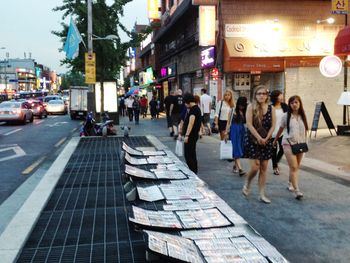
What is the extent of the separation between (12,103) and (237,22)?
16.7 metres

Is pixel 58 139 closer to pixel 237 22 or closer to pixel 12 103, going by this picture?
pixel 237 22

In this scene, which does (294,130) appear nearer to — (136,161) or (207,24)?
(136,161)

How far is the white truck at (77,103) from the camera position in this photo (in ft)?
112

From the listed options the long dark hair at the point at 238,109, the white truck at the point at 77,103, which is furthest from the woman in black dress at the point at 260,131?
the white truck at the point at 77,103

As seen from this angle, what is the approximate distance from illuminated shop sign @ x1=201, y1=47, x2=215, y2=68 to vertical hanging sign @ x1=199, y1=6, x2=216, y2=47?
2.10ft

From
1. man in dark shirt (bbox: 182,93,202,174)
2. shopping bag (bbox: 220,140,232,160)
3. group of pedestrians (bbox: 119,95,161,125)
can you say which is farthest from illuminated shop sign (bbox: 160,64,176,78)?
man in dark shirt (bbox: 182,93,202,174)

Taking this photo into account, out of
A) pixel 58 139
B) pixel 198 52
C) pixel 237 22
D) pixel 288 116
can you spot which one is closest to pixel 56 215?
pixel 288 116

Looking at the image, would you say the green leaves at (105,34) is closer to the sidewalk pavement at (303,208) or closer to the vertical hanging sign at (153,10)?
the vertical hanging sign at (153,10)

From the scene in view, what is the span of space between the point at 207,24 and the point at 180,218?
55.2 ft

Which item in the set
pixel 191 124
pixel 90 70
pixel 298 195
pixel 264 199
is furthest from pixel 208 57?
pixel 264 199

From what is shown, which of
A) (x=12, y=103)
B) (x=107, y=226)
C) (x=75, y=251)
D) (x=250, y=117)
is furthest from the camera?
(x=12, y=103)

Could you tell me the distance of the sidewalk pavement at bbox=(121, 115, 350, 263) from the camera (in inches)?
193

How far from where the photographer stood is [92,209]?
573 centimetres

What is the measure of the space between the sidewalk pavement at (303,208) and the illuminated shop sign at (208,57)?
10435 mm
